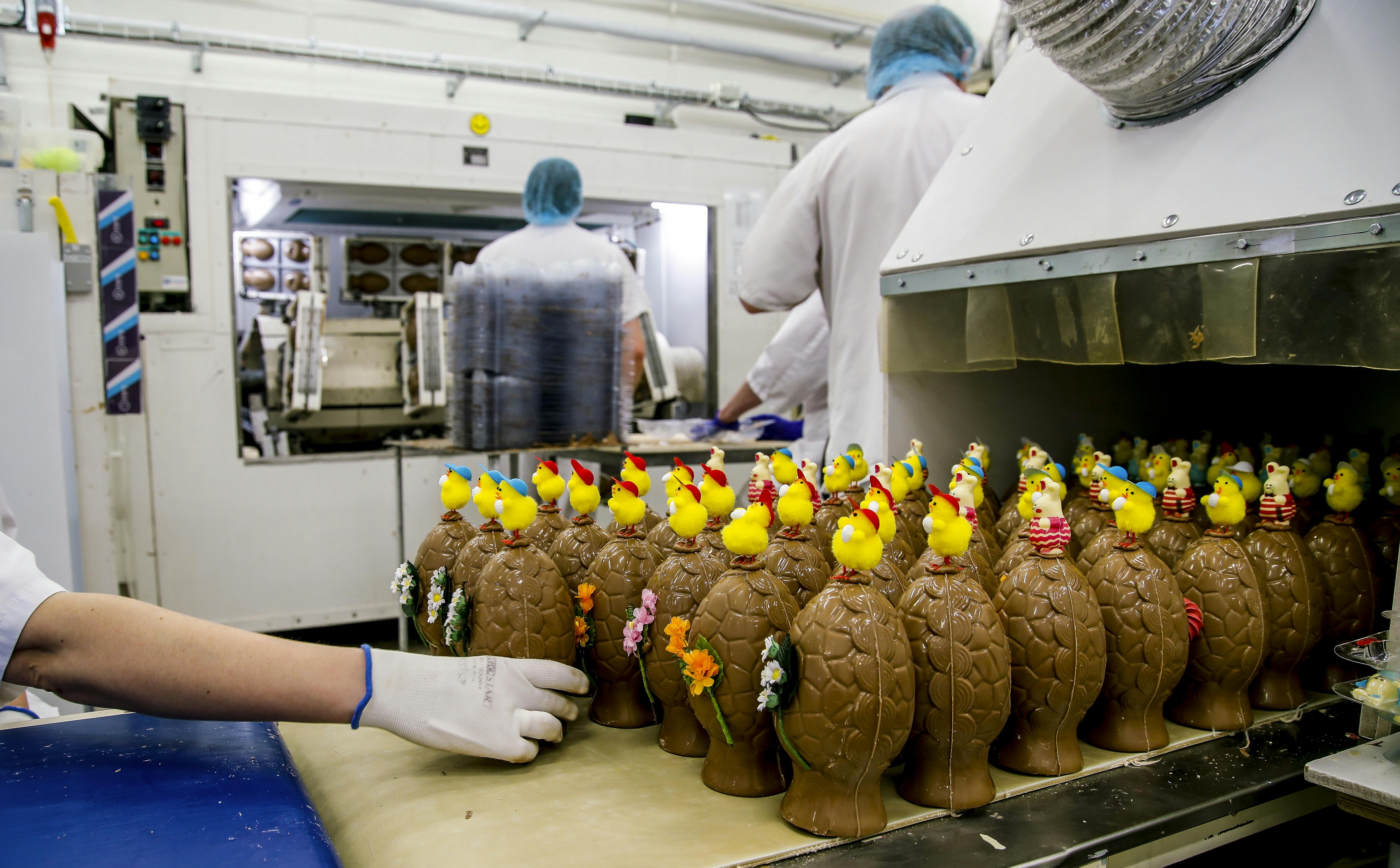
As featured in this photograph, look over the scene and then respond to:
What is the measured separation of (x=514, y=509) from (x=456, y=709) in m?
0.27

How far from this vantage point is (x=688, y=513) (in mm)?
1130

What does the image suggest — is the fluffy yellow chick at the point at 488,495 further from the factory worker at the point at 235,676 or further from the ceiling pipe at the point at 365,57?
the ceiling pipe at the point at 365,57

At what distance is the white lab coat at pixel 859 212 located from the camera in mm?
2250

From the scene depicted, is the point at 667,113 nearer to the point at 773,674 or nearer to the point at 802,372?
the point at 802,372

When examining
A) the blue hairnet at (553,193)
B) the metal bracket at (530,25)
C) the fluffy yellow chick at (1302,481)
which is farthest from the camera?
the metal bracket at (530,25)

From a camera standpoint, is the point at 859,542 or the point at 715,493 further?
the point at 715,493

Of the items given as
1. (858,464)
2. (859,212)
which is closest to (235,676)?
(858,464)

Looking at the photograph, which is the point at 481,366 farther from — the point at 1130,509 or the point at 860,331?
the point at 1130,509

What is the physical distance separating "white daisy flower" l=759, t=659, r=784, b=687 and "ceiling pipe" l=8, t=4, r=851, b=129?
3810 mm

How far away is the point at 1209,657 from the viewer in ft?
3.82

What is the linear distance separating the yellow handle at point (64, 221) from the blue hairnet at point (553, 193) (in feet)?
4.74

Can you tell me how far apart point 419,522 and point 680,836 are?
301 centimetres

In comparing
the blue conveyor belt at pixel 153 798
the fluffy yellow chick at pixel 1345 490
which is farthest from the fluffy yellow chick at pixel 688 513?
the fluffy yellow chick at pixel 1345 490

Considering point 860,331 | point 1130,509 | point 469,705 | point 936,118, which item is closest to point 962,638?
point 1130,509
